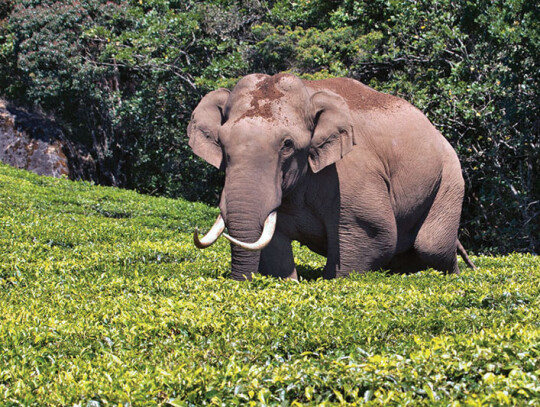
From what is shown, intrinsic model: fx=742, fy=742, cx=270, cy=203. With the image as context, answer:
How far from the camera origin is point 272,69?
18578mm

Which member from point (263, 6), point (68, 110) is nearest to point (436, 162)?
point (263, 6)

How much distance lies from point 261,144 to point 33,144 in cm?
1662

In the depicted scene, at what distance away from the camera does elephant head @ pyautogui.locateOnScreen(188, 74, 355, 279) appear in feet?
20.7

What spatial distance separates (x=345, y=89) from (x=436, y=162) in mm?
1263

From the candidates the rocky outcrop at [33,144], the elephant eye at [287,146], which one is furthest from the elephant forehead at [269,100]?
the rocky outcrop at [33,144]

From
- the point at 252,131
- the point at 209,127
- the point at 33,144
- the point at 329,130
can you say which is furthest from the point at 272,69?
the point at 252,131

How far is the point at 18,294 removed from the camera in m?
6.57

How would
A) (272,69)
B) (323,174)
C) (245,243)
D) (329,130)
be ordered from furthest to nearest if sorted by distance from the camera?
(272,69)
(323,174)
(329,130)
(245,243)

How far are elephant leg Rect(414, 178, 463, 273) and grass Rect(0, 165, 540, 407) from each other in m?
0.60

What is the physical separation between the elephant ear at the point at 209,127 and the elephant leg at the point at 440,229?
8.40 ft

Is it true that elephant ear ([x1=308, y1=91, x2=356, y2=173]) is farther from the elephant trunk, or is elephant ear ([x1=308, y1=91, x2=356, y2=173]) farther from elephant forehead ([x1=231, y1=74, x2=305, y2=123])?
the elephant trunk

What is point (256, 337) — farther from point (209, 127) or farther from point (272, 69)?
point (272, 69)

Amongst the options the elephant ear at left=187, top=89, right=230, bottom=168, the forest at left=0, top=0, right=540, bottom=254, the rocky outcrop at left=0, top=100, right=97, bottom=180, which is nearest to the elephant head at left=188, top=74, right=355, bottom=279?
the elephant ear at left=187, top=89, right=230, bottom=168

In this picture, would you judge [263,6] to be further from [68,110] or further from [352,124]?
[352,124]
